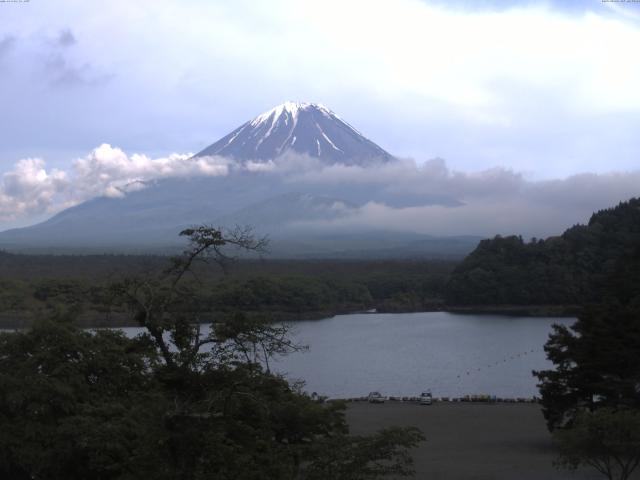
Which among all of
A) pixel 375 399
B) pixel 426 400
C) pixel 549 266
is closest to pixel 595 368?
pixel 426 400

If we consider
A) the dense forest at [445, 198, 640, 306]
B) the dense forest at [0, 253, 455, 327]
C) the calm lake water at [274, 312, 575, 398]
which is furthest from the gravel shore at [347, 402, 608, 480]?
the dense forest at [445, 198, 640, 306]

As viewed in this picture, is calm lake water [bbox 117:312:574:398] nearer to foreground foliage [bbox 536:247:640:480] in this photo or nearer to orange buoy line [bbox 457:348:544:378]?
orange buoy line [bbox 457:348:544:378]

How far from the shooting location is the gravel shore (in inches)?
477

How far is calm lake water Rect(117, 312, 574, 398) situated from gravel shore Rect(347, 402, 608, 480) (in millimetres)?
2531

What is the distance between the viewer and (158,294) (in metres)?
5.91

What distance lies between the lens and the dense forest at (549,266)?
49.9 meters

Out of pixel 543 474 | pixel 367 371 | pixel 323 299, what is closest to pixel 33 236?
pixel 323 299

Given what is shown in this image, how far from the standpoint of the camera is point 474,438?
49.4 feet

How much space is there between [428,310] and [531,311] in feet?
20.7

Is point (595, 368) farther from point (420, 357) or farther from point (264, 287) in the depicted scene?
point (264, 287)

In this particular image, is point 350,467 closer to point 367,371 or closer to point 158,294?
point 158,294

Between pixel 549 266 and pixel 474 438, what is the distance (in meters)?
38.0

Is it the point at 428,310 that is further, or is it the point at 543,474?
the point at 428,310

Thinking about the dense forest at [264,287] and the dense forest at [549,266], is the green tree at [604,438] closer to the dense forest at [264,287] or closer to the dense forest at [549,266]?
the dense forest at [264,287]
